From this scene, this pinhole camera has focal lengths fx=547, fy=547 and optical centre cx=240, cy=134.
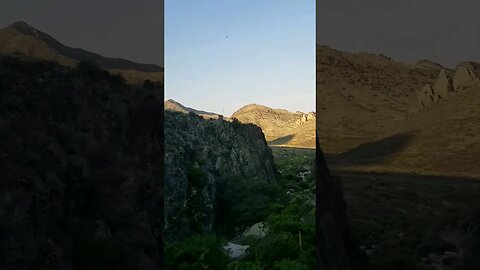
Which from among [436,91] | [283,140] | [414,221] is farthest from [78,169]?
[283,140]

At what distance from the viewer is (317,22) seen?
6129 millimetres

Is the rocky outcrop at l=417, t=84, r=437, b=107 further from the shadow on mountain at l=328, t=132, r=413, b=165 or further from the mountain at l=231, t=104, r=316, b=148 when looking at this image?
the mountain at l=231, t=104, r=316, b=148

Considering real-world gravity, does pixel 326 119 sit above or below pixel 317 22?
below

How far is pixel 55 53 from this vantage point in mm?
6066

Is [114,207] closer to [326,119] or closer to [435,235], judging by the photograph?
[326,119]

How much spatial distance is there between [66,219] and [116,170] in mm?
765

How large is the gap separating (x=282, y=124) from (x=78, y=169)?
897 inches

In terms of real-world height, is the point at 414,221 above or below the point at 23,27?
below

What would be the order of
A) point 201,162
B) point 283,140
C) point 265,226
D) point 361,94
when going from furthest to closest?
point 283,140
point 201,162
point 265,226
point 361,94

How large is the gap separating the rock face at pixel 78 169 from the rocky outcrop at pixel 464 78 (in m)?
3.30

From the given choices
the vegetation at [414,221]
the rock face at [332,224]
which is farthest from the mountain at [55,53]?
the vegetation at [414,221]

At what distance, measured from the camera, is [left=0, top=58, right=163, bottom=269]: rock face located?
220 inches

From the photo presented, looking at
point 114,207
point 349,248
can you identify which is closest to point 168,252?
point 114,207

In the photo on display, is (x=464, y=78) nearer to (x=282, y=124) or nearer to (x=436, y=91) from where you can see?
(x=436, y=91)
